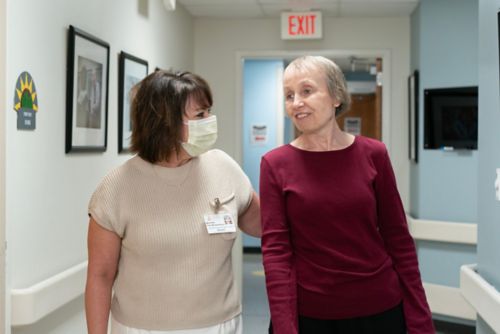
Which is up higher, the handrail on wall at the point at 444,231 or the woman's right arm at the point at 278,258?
the woman's right arm at the point at 278,258

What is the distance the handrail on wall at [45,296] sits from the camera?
6.42 ft


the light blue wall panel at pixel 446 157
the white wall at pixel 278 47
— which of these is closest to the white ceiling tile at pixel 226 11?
the white wall at pixel 278 47

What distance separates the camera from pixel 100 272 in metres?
1.44

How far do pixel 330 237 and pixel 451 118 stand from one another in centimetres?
294

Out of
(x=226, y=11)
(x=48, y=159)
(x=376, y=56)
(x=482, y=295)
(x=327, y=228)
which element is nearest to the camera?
(x=327, y=228)

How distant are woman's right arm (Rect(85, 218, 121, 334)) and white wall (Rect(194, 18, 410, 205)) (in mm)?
3255

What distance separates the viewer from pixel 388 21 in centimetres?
453

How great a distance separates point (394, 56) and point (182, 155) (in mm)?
3401

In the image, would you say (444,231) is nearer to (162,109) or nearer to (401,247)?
(401,247)

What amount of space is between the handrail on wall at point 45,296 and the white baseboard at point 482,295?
1.53 metres

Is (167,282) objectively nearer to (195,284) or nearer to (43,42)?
(195,284)

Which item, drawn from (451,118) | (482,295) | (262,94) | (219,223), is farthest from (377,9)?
(219,223)

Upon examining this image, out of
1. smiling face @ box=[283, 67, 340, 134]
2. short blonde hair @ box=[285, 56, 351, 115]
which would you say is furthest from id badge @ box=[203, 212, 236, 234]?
short blonde hair @ box=[285, 56, 351, 115]

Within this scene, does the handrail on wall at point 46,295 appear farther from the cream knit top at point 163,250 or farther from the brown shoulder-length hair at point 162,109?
the brown shoulder-length hair at point 162,109
